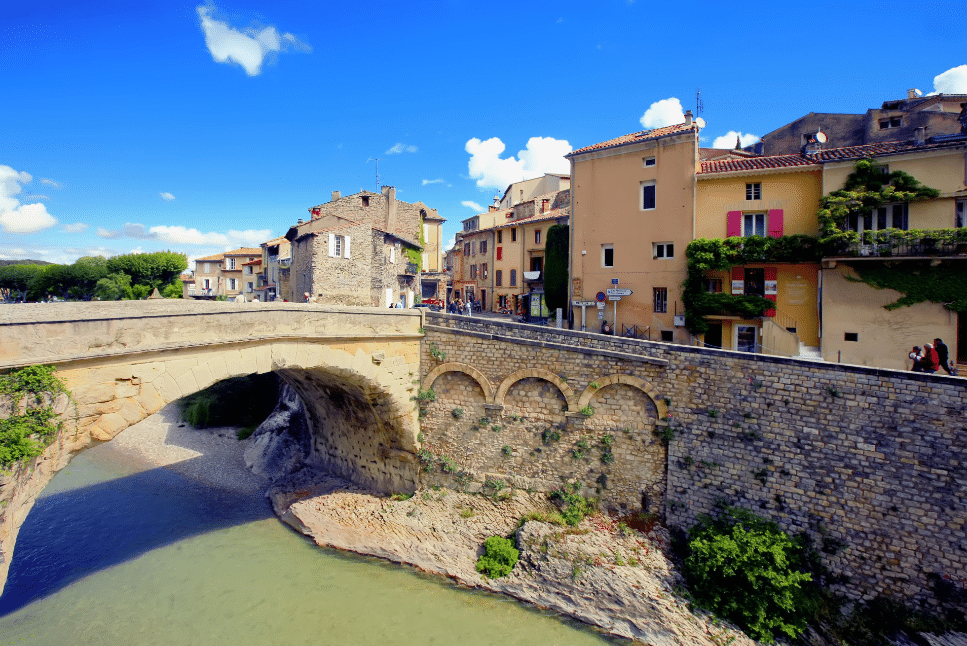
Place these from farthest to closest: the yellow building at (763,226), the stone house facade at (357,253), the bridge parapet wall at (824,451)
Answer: the stone house facade at (357,253)
the yellow building at (763,226)
the bridge parapet wall at (824,451)

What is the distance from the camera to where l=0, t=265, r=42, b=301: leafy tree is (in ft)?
114

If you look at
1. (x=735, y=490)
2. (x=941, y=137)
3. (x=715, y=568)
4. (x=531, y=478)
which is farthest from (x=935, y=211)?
(x=531, y=478)

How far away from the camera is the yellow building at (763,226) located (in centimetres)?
1725

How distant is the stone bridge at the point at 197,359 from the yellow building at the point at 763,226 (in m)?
12.8

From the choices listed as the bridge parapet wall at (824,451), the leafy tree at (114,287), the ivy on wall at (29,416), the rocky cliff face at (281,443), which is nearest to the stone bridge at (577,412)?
the bridge parapet wall at (824,451)

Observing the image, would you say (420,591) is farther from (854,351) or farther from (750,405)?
(854,351)

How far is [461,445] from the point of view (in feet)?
50.3

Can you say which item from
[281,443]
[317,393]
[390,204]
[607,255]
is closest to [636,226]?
[607,255]

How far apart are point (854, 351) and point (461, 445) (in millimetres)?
14421

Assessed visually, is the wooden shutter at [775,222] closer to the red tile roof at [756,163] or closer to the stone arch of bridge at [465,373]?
the red tile roof at [756,163]

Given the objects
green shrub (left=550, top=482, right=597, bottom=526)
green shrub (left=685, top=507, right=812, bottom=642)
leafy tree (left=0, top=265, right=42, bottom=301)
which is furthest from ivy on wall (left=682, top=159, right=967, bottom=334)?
leafy tree (left=0, top=265, right=42, bottom=301)

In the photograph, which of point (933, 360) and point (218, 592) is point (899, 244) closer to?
point (933, 360)

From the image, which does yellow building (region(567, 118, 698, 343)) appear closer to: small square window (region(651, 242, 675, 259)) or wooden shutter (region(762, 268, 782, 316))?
small square window (region(651, 242, 675, 259))

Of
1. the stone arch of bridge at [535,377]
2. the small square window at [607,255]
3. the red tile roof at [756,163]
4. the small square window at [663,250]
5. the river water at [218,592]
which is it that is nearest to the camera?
the river water at [218,592]
